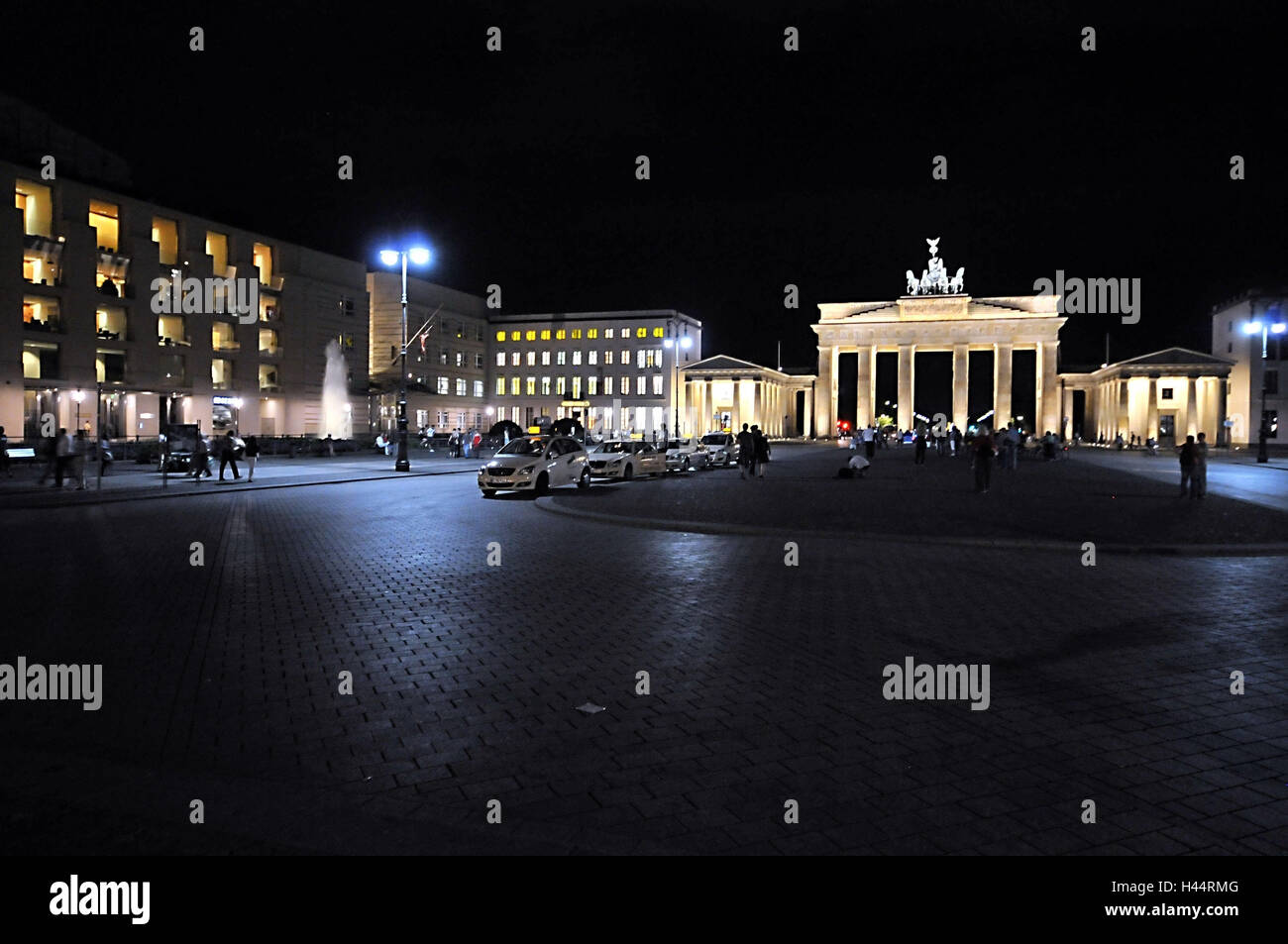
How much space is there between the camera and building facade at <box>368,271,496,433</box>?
8356 cm

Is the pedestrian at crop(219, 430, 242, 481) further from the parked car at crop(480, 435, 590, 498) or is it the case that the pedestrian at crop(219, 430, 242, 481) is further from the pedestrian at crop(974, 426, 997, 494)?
the pedestrian at crop(974, 426, 997, 494)

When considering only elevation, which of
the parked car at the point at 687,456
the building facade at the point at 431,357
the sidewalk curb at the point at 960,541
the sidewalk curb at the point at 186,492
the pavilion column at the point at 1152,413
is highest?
the building facade at the point at 431,357

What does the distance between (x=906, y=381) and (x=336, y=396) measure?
5949 cm

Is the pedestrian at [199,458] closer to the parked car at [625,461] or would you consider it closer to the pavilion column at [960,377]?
the parked car at [625,461]

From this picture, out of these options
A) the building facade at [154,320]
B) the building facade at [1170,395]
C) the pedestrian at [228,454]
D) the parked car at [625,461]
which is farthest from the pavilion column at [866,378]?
the pedestrian at [228,454]

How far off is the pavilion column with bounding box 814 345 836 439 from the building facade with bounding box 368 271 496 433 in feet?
123

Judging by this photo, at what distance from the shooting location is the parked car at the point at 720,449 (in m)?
45.9

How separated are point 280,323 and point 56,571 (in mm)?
61671

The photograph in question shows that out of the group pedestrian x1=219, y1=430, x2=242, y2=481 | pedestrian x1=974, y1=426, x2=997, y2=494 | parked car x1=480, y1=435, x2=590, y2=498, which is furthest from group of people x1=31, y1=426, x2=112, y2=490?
pedestrian x1=974, y1=426, x2=997, y2=494

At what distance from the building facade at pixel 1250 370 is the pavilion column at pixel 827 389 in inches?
1441

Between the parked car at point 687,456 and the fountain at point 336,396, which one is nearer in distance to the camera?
the parked car at point 687,456

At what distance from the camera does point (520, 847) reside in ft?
13.9

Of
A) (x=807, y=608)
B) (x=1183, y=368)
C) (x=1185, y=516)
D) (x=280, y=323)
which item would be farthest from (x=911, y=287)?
(x=807, y=608)
